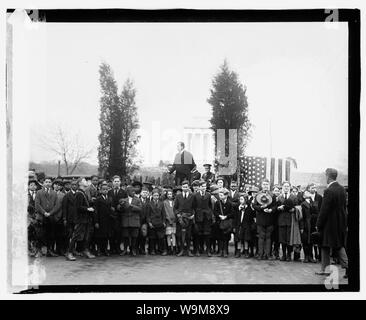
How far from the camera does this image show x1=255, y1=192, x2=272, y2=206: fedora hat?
455 inches

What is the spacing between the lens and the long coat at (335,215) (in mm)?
11000

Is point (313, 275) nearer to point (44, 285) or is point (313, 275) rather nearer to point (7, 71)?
point (44, 285)

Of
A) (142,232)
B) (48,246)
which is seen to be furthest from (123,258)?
(48,246)

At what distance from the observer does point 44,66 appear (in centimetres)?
1111

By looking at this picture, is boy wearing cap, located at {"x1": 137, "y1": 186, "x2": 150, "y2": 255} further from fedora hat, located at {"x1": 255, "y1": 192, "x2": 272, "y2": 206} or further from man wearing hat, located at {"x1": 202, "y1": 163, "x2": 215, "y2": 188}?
fedora hat, located at {"x1": 255, "y1": 192, "x2": 272, "y2": 206}

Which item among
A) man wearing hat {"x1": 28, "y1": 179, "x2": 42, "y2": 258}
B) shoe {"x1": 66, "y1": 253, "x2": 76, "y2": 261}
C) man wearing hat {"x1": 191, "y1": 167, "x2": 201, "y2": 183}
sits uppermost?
man wearing hat {"x1": 191, "y1": 167, "x2": 201, "y2": 183}

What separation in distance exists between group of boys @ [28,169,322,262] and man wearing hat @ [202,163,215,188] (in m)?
0.05

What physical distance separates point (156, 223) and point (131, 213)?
472 mm

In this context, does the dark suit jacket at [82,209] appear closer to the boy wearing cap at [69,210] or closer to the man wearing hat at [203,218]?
the boy wearing cap at [69,210]

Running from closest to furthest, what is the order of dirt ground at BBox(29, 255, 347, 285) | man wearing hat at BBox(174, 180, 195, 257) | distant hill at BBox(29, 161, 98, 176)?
dirt ground at BBox(29, 255, 347, 285) → distant hill at BBox(29, 161, 98, 176) → man wearing hat at BBox(174, 180, 195, 257)

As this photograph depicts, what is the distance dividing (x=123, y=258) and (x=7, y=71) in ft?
12.1

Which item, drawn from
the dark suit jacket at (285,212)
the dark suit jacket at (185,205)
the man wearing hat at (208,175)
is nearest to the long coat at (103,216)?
the dark suit jacket at (185,205)

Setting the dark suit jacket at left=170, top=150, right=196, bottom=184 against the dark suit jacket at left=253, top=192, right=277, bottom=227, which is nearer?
the dark suit jacket at left=170, top=150, right=196, bottom=184

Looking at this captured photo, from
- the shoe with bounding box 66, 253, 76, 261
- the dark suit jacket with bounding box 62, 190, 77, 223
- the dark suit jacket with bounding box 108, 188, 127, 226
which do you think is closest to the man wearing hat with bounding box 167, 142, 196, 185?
the dark suit jacket with bounding box 108, 188, 127, 226
